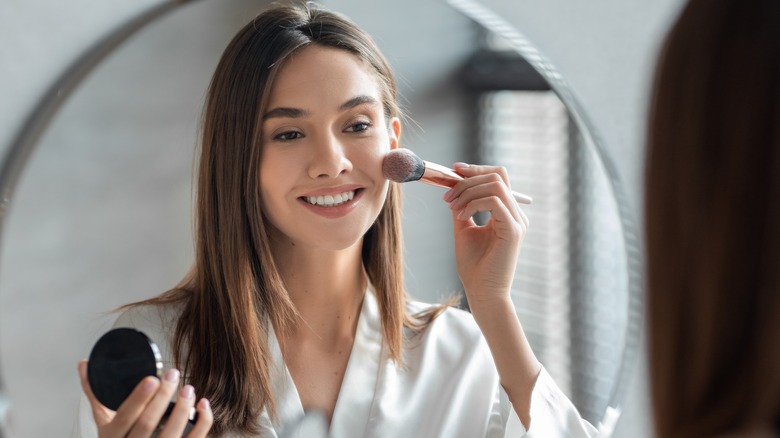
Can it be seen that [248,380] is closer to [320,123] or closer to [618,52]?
[320,123]

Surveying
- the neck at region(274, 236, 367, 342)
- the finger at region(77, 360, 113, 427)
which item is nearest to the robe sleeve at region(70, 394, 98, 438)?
the finger at region(77, 360, 113, 427)

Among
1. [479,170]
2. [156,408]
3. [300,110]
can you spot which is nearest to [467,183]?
[479,170]

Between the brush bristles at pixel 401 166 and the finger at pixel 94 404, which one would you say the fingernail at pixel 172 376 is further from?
the brush bristles at pixel 401 166

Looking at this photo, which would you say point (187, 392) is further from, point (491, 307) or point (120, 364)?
point (491, 307)

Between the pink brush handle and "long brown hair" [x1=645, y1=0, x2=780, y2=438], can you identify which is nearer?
"long brown hair" [x1=645, y1=0, x2=780, y2=438]

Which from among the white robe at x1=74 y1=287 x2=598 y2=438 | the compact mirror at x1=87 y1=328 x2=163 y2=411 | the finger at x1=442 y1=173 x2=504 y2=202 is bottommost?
the white robe at x1=74 y1=287 x2=598 y2=438

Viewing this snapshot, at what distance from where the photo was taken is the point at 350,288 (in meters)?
0.49

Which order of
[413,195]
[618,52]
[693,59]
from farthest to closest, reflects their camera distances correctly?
[618,52]
[413,195]
[693,59]

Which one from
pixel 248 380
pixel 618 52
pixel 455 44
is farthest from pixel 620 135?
pixel 248 380

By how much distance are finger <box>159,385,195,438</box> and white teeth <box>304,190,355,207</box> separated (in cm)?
12

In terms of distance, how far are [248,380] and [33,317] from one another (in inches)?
4.7

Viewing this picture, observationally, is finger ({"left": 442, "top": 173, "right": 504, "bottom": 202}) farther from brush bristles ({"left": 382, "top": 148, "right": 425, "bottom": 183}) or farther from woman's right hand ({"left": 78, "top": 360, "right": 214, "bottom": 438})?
woman's right hand ({"left": 78, "top": 360, "right": 214, "bottom": 438})

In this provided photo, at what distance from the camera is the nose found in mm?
457

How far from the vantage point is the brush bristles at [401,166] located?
1.56 feet
